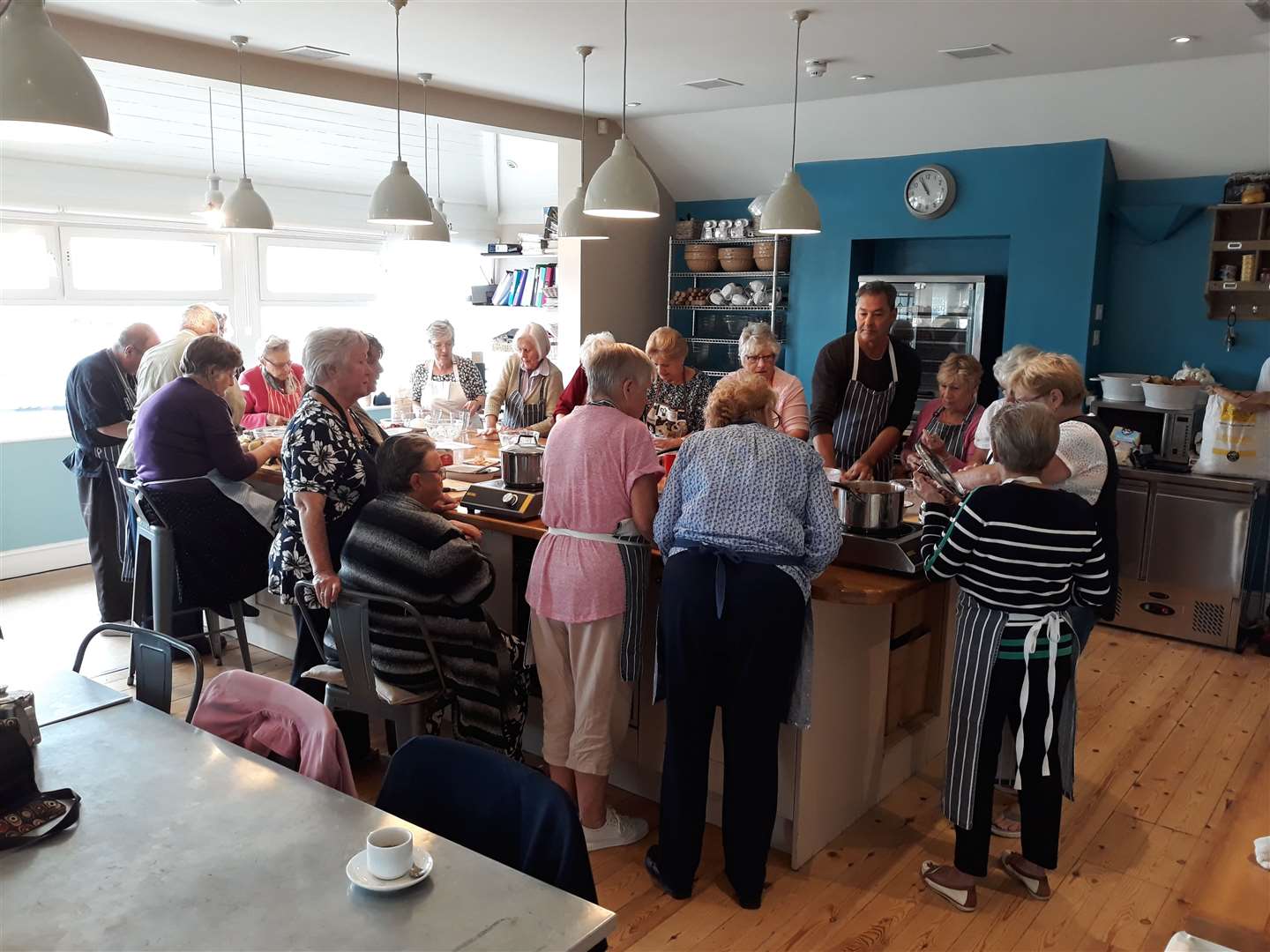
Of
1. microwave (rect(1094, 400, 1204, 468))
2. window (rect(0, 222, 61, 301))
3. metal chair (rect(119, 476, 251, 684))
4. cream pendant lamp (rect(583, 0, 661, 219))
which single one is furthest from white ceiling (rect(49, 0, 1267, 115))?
window (rect(0, 222, 61, 301))

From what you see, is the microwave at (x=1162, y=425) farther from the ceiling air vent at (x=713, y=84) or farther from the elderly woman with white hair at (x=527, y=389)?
the elderly woman with white hair at (x=527, y=389)

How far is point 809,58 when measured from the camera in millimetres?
4832

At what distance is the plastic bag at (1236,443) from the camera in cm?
470

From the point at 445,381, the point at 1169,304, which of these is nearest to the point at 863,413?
the point at 445,381

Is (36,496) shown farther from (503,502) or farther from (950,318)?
A: (950,318)

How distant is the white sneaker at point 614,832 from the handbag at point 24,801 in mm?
1571

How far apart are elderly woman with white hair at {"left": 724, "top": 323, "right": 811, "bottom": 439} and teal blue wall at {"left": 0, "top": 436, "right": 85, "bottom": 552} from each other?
4266mm

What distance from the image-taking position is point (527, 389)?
201 inches

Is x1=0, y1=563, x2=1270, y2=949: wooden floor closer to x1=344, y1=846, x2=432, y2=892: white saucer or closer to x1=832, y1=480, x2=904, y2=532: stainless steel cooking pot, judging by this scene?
x1=832, y1=480, x2=904, y2=532: stainless steel cooking pot

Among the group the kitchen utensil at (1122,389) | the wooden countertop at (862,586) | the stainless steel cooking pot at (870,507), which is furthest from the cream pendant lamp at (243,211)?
the kitchen utensil at (1122,389)

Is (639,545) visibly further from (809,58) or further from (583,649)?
(809,58)

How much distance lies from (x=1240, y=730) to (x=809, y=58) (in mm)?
3517

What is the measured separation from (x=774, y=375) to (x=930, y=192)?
2.57 m

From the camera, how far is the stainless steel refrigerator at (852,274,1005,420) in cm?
595
